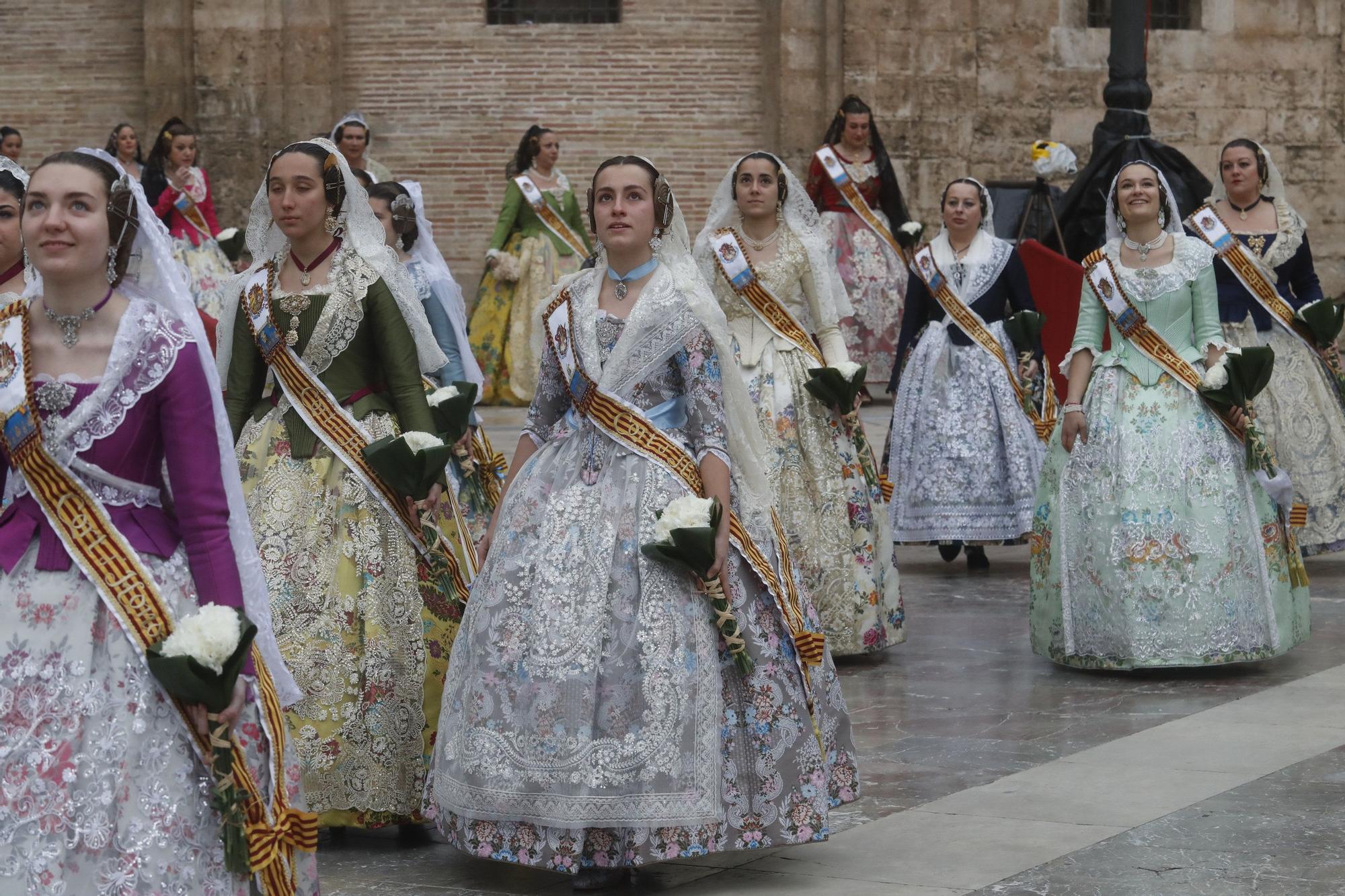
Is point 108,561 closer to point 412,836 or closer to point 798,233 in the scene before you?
point 412,836

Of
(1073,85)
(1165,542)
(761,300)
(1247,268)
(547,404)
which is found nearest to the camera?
(547,404)

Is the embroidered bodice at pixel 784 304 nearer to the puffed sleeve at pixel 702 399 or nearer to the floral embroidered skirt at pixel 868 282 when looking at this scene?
the puffed sleeve at pixel 702 399

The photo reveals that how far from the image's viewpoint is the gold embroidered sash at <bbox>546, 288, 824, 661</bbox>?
210 inches

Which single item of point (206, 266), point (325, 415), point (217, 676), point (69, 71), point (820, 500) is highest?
point (69, 71)

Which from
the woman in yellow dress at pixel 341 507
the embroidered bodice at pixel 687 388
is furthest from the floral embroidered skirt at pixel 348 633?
the embroidered bodice at pixel 687 388

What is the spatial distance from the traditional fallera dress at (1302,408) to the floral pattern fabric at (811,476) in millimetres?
2558

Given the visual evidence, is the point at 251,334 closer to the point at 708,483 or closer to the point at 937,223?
the point at 708,483

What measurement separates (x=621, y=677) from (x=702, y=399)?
751mm

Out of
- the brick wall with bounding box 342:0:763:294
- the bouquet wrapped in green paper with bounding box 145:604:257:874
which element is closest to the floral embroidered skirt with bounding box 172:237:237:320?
the brick wall with bounding box 342:0:763:294

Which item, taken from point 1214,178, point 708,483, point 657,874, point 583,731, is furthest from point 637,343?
point 1214,178

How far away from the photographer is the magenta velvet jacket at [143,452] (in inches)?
153

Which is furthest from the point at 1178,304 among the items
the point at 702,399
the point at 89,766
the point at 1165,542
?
the point at 89,766

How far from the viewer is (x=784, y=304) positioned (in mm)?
8352

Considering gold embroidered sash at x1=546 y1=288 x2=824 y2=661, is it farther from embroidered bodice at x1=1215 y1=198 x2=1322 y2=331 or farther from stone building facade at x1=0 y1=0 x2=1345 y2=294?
stone building facade at x1=0 y1=0 x2=1345 y2=294
